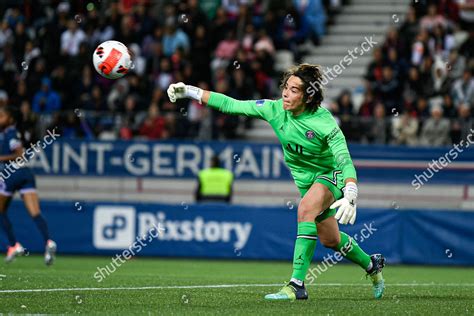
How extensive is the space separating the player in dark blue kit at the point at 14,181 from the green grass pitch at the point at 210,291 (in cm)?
33

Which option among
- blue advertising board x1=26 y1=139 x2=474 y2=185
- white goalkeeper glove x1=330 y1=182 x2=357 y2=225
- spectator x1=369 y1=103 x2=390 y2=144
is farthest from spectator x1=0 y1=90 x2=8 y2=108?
white goalkeeper glove x1=330 y1=182 x2=357 y2=225

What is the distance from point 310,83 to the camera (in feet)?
32.0

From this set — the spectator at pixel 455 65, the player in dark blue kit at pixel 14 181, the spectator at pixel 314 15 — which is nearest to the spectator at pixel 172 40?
the spectator at pixel 314 15

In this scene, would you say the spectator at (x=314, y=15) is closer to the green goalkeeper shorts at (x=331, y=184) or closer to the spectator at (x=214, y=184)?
the spectator at (x=214, y=184)

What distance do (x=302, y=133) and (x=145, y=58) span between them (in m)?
14.6

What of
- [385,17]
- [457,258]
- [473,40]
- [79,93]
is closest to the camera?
[457,258]

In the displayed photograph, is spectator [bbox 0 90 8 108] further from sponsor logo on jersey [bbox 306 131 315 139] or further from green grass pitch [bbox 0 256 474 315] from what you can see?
sponsor logo on jersey [bbox 306 131 315 139]

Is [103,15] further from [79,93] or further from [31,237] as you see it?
[31,237]

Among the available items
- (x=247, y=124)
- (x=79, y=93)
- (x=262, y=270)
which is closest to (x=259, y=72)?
(x=247, y=124)

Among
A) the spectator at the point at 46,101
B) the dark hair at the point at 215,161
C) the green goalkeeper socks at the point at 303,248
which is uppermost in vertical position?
the spectator at the point at 46,101

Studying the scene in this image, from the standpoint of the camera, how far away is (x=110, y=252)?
1923 centimetres

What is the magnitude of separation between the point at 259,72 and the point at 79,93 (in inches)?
165

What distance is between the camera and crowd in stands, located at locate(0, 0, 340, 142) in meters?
21.6

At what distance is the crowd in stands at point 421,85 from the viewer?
20.2 meters
